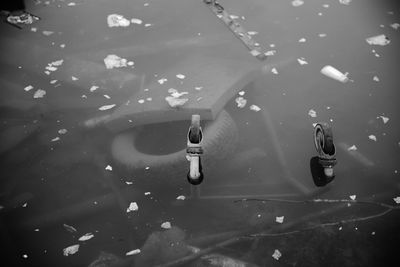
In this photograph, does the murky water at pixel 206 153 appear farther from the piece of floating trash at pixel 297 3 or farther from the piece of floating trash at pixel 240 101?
the piece of floating trash at pixel 297 3

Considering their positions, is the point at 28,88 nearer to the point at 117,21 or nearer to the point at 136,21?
the point at 117,21

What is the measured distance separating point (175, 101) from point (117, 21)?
7.68 ft

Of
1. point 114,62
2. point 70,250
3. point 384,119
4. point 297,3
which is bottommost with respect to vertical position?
point 70,250

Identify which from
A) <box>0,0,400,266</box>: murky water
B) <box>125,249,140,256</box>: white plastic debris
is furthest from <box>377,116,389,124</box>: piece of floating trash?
<box>125,249,140,256</box>: white plastic debris

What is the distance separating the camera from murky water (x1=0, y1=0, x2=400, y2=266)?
273 centimetres

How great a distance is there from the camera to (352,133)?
356 cm

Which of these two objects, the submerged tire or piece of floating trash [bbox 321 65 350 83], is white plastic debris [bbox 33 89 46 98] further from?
piece of floating trash [bbox 321 65 350 83]

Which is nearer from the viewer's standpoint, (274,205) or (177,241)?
(177,241)

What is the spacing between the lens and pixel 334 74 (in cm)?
414

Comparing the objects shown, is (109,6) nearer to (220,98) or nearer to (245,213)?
(220,98)

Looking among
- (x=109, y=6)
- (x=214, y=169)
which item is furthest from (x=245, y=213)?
(x=109, y=6)

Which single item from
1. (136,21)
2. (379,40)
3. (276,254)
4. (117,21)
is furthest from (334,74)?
(117,21)

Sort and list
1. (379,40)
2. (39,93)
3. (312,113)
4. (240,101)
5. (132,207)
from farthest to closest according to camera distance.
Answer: (379,40)
(39,93)
(240,101)
(312,113)
(132,207)

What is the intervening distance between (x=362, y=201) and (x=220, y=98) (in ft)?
5.60
